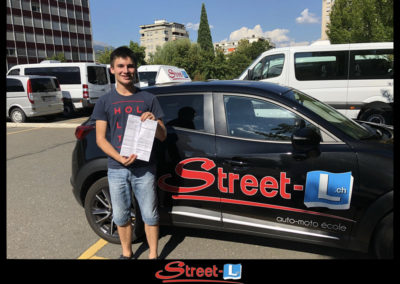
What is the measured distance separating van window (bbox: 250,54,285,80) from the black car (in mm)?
5207

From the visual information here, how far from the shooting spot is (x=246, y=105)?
2637mm

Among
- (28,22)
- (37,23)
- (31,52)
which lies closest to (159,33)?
(37,23)

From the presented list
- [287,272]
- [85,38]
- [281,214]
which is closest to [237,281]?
[287,272]

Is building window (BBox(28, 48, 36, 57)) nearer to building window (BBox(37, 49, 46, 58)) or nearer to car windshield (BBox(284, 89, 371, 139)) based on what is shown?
building window (BBox(37, 49, 46, 58))

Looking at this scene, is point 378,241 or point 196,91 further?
point 196,91

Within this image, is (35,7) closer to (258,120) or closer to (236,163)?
(258,120)

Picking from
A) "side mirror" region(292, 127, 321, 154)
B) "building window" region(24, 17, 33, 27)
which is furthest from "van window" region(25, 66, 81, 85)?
"building window" region(24, 17, 33, 27)

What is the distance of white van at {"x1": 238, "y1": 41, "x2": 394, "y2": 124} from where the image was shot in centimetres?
703

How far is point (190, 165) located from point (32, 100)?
897cm

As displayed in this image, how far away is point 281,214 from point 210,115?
3.38 feet

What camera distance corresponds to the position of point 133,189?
238cm

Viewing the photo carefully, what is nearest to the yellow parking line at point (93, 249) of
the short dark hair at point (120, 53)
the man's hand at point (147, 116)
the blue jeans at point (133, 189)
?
the blue jeans at point (133, 189)

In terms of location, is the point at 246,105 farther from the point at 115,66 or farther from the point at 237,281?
the point at 237,281

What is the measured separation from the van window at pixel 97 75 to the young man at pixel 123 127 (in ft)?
37.6
